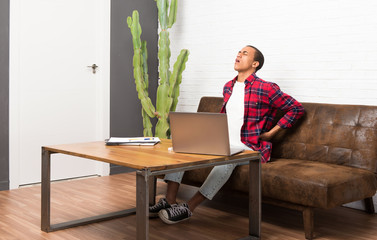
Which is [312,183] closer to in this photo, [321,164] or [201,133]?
[321,164]

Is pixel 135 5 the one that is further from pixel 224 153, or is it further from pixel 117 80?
pixel 224 153

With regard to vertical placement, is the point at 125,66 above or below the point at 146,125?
above

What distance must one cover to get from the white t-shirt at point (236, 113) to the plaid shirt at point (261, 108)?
0.09 ft

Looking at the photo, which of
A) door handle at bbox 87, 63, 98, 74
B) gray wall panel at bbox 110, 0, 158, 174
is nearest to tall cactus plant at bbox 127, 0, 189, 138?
gray wall panel at bbox 110, 0, 158, 174

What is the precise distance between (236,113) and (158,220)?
83 cm

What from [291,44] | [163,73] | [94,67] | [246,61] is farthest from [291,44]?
[94,67]

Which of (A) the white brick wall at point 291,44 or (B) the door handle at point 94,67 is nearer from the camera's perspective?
(A) the white brick wall at point 291,44

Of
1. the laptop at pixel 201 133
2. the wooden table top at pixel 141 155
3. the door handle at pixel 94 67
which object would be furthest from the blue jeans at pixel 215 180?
the door handle at pixel 94 67

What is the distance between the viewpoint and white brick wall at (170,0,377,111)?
3.17m

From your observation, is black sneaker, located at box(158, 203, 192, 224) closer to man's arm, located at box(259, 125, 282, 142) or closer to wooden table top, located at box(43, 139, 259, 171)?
wooden table top, located at box(43, 139, 259, 171)

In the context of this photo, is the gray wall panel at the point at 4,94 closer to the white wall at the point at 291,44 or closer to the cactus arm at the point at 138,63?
the cactus arm at the point at 138,63

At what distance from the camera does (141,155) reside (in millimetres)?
2145

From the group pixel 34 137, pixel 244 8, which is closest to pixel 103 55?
pixel 34 137

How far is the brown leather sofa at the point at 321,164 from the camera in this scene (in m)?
2.47
